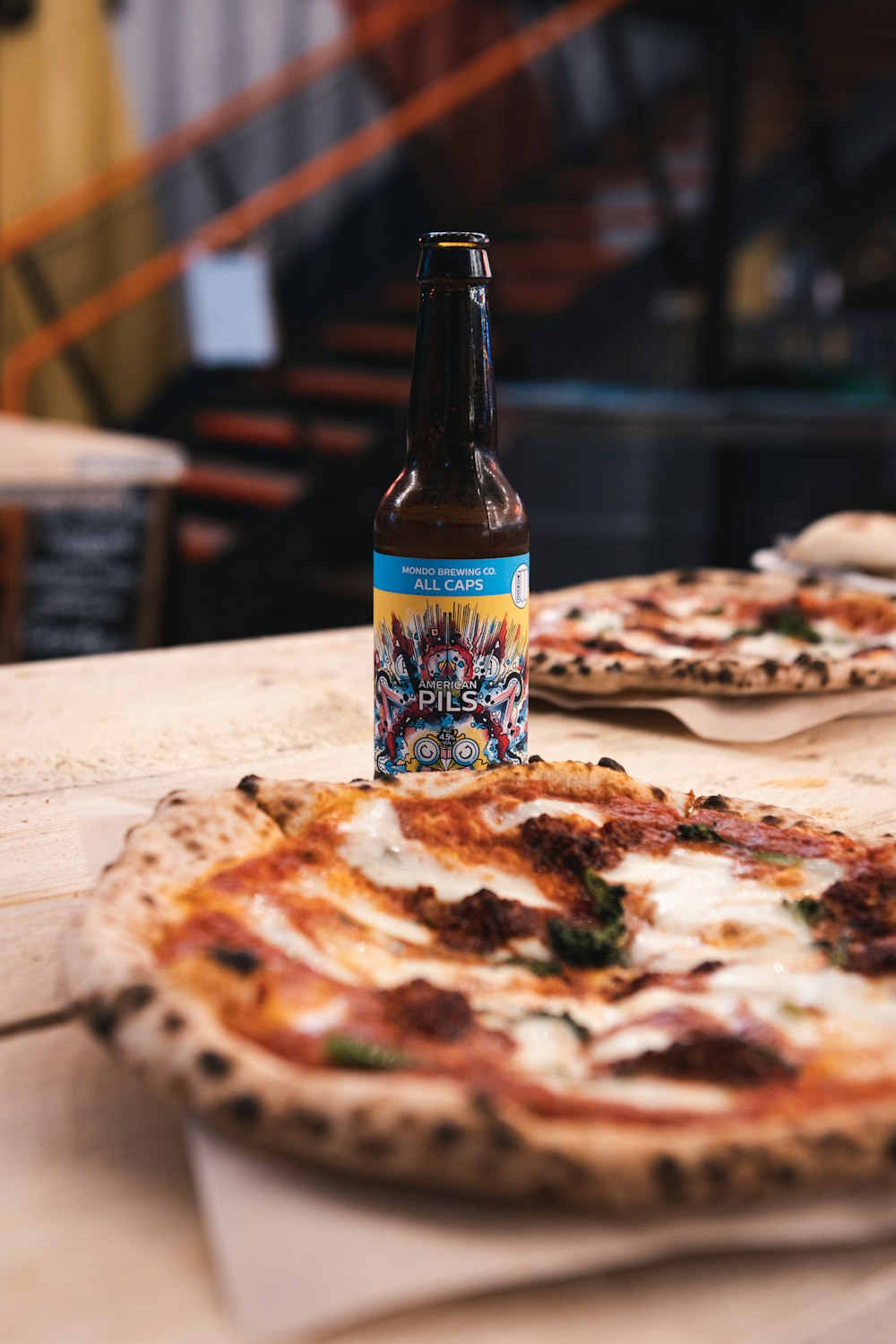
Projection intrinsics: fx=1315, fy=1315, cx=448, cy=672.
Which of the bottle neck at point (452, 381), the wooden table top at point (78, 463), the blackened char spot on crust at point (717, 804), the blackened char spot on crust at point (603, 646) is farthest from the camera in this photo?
the wooden table top at point (78, 463)

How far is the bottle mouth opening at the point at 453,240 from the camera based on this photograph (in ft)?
3.45

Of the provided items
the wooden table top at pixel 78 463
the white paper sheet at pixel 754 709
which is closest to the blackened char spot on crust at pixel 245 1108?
the white paper sheet at pixel 754 709

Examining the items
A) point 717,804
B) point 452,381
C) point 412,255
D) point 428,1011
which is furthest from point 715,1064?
point 412,255

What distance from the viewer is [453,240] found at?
3.46 ft

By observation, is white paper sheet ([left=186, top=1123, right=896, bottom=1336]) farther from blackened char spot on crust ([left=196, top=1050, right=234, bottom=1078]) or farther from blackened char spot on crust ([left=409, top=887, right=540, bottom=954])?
blackened char spot on crust ([left=409, top=887, right=540, bottom=954])

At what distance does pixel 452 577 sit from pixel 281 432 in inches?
228

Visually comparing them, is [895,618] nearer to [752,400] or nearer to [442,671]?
[442,671]

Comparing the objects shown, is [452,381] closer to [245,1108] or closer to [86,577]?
[245,1108]

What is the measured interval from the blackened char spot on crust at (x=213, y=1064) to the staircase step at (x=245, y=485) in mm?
5429

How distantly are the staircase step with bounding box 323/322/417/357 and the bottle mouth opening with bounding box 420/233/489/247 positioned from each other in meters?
5.77

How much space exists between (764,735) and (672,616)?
0.41 metres

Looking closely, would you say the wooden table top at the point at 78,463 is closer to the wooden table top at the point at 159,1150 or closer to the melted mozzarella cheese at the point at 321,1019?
the wooden table top at the point at 159,1150

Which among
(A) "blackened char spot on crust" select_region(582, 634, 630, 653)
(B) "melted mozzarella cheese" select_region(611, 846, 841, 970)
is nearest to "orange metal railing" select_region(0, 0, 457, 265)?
(A) "blackened char spot on crust" select_region(582, 634, 630, 653)

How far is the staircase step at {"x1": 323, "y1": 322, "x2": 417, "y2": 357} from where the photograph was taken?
22.3ft
